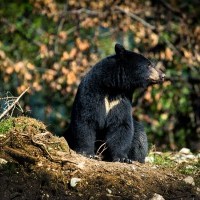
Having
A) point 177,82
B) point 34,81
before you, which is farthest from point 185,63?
point 34,81

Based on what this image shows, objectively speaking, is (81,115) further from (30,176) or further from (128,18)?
(128,18)

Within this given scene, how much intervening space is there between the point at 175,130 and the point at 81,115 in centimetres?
729

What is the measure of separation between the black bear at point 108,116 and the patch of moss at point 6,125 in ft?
2.96

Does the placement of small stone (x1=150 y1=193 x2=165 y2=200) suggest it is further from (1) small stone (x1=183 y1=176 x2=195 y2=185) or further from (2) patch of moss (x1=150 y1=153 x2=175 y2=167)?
(2) patch of moss (x1=150 y1=153 x2=175 y2=167)

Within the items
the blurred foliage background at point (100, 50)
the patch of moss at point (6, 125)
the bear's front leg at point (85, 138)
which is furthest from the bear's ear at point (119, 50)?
the blurred foliage background at point (100, 50)

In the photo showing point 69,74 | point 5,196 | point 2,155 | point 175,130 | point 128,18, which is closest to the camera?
point 5,196

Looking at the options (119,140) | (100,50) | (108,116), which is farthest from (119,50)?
(100,50)

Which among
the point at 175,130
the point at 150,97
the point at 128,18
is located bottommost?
the point at 175,130

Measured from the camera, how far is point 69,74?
11.6 metres

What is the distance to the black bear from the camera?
21.3ft

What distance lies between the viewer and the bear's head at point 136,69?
696cm

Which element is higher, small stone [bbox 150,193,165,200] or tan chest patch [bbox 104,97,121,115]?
tan chest patch [bbox 104,97,121,115]

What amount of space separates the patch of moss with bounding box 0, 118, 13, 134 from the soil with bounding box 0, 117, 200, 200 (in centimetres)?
6

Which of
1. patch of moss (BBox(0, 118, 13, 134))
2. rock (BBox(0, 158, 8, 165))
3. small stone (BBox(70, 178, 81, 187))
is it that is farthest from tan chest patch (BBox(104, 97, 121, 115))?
rock (BBox(0, 158, 8, 165))
